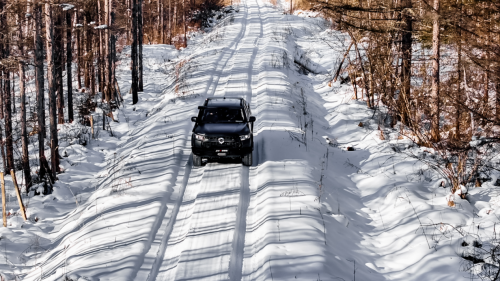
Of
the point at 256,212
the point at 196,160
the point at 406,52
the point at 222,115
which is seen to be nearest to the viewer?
the point at 256,212

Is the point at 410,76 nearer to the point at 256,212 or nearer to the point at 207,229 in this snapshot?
the point at 256,212

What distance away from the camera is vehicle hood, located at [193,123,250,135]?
11.9 metres

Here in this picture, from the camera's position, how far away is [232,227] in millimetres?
8531

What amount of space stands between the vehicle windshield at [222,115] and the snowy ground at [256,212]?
139cm

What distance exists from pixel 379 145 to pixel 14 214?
11.5 metres

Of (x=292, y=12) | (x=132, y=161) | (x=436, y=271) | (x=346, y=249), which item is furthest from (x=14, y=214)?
(x=292, y=12)

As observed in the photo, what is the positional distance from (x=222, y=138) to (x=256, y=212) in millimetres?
3063

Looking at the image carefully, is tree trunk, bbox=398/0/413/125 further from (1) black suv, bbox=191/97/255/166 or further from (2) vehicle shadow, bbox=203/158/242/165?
(2) vehicle shadow, bbox=203/158/242/165

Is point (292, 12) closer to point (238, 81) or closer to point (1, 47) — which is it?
point (238, 81)

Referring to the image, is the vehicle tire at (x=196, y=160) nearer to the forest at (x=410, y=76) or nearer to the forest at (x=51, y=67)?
the forest at (x=51, y=67)

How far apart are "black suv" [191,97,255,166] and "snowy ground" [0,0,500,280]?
55 cm

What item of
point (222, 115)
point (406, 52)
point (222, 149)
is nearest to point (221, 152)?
point (222, 149)

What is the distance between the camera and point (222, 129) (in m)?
12.1

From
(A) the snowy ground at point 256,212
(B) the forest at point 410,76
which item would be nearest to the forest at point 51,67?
(B) the forest at point 410,76
